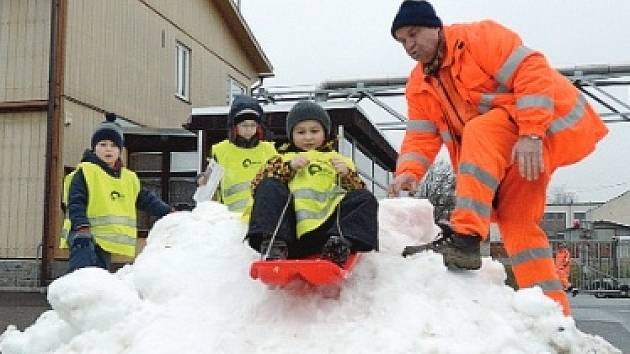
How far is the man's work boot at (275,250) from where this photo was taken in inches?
145

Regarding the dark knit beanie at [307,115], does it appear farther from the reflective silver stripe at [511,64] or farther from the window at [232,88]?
the window at [232,88]

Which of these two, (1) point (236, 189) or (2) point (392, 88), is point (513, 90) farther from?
(2) point (392, 88)

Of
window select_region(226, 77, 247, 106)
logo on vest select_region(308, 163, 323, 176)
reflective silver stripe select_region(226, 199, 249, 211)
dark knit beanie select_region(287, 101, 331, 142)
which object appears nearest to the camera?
logo on vest select_region(308, 163, 323, 176)

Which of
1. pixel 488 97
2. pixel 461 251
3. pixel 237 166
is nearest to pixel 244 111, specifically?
pixel 237 166

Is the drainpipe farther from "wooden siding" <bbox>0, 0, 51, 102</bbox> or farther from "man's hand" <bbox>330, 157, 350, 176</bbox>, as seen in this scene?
"man's hand" <bbox>330, 157, 350, 176</bbox>

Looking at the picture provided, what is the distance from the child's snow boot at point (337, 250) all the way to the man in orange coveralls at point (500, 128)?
496 millimetres

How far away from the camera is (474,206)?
151 inches

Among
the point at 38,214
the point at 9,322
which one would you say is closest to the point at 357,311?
the point at 9,322

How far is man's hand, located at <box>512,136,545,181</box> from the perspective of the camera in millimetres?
3797

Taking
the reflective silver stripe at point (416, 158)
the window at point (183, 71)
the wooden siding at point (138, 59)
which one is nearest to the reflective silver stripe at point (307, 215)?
the reflective silver stripe at point (416, 158)

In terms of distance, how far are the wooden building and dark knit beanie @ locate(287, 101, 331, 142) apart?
1316cm

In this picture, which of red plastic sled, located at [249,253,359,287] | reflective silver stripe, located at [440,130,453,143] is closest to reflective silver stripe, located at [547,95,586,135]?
reflective silver stripe, located at [440,130,453,143]

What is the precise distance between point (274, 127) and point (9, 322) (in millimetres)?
8024

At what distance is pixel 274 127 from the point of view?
1587cm
